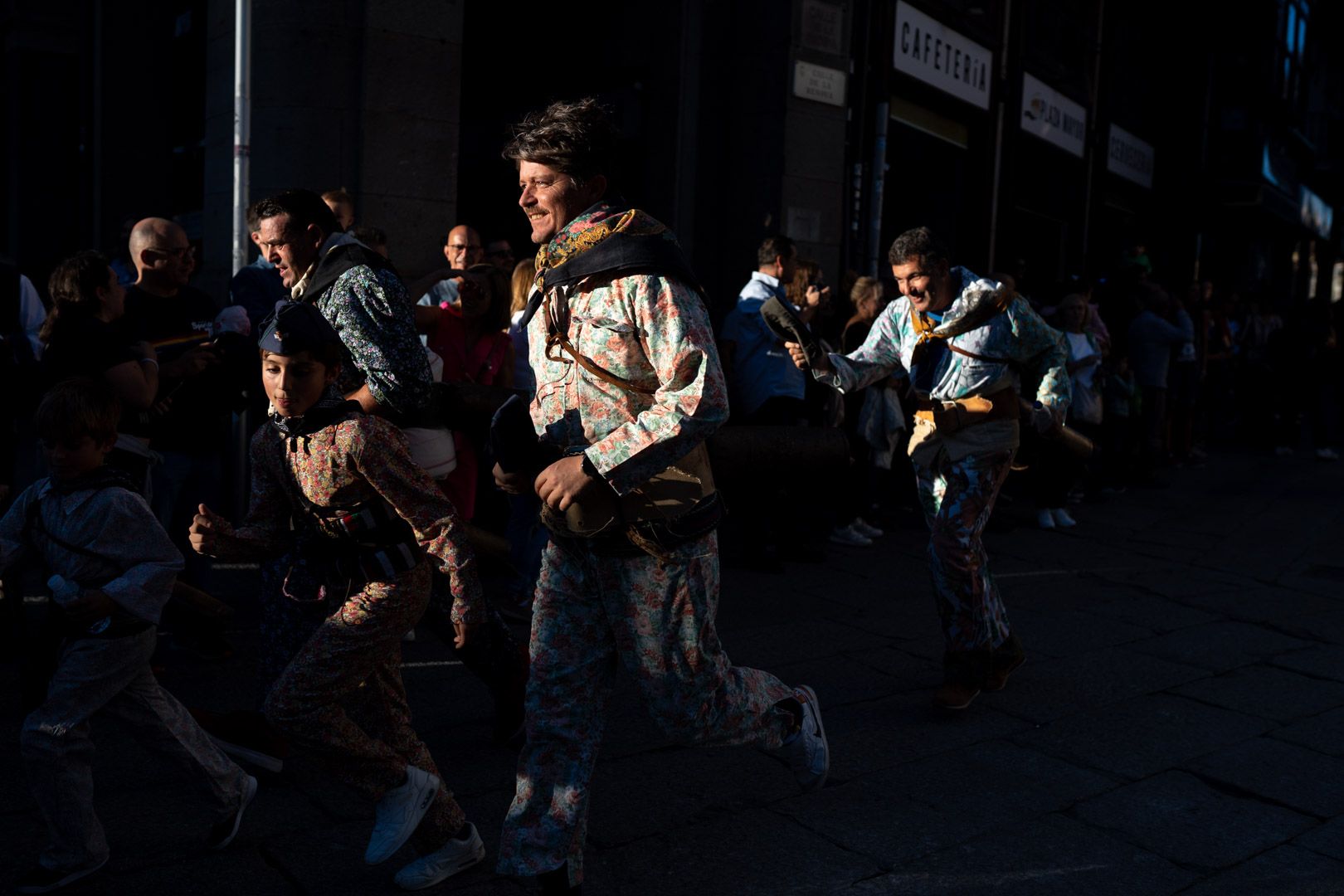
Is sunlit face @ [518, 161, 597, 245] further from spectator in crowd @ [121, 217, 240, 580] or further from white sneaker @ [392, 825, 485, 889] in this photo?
spectator in crowd @ [121, 217, 240, 580]

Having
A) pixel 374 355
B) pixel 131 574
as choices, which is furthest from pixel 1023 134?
pixel 131 574

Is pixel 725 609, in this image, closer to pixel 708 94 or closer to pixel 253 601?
pixel 253 601

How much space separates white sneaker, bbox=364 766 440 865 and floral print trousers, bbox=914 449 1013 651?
90.2 inches

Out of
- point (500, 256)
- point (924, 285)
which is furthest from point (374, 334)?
point (500, 256)

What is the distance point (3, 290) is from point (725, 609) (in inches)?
143

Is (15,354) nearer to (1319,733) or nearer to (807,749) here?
(807,749)

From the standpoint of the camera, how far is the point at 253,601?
5793mm

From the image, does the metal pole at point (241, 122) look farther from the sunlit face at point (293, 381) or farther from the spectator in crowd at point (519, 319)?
the sunlit face at point (293, 381)

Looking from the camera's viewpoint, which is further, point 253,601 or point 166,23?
point 166,23

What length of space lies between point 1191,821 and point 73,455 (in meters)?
3.25

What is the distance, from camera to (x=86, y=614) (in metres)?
2.83

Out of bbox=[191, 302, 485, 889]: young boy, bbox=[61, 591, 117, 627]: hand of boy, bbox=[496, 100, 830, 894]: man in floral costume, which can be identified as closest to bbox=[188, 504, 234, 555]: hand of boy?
bbox=[191, 302, 485, 889]: young boy

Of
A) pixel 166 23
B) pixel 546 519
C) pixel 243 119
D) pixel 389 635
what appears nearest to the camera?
pixel 546 519

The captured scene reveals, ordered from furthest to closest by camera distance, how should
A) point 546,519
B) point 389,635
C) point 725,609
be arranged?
1. point 725,609
2. point 389,635
3. point 546,519
